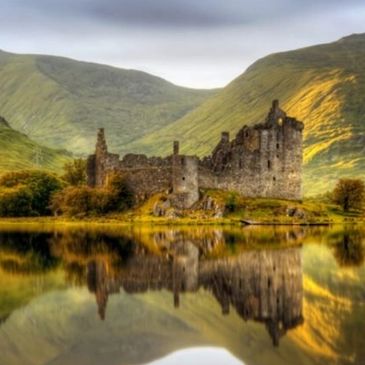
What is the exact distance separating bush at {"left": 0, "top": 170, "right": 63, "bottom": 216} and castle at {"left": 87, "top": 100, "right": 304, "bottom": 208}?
695 cm

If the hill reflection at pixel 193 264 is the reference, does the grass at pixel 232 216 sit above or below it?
below

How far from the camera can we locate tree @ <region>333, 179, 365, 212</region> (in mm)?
92125

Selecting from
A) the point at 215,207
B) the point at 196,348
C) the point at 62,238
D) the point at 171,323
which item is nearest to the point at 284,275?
the point at 171,323

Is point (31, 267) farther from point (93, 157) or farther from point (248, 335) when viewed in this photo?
point (93, 157)

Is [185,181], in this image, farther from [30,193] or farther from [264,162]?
[30,193]

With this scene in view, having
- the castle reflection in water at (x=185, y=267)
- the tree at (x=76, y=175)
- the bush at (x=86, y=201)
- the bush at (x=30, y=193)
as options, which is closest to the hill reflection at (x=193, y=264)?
the castle reflection in water at (x=185, y=267)

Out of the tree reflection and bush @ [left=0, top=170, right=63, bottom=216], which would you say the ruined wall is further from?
the tree reflection

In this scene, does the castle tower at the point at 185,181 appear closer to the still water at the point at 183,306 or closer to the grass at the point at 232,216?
the grass at the point at 232,216

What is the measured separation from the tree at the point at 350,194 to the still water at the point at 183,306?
4597cm

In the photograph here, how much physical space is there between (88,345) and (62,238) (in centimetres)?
3958

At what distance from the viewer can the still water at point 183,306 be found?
1916cm

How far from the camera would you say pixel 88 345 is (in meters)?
20.1

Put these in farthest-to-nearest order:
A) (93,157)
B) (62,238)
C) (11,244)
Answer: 1. (93,157)
2. (62,238)
3. (11,244)

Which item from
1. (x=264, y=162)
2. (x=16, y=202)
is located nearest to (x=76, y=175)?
(x=16, y=202)
